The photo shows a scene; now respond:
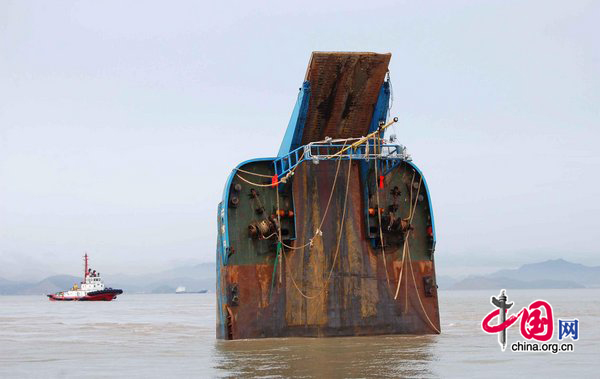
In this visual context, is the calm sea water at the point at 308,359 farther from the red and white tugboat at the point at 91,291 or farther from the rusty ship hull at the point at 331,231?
the red and white tugboat at the point at 91,291

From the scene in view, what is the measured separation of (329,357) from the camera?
1540 centimetres

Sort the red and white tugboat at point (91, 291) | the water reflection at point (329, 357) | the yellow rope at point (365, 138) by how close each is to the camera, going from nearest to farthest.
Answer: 1. the water reflection at point (329, 357)
2. the yellow rope at point (365, 138)
3. the red and white tugboat at point (91, 291)

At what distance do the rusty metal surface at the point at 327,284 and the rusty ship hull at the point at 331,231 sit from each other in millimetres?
25

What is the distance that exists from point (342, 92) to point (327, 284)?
15.9ft

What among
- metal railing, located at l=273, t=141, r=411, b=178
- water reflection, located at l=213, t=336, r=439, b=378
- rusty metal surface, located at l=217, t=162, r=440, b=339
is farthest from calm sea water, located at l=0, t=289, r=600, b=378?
metal railing, located at l=273, t=141, r=411, b=178

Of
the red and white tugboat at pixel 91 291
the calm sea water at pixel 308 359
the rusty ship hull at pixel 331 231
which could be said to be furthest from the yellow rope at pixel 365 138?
the red and white tugboat at pixel 91 291

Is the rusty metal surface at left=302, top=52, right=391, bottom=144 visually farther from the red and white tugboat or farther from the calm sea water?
the red and white tugboat

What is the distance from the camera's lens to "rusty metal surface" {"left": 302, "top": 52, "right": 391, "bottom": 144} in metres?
19.2

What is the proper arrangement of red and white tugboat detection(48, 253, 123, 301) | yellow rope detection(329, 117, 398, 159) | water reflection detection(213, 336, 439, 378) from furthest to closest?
red and white tugboat detection(48, 253, 123, 301) < yellow rope detection(329, 117, 398, 159) < water reflection detection(213, 336, 439, 378)

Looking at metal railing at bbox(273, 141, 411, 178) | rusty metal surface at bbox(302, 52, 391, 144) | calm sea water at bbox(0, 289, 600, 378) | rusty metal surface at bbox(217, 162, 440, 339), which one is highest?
rusty metal surface at bbox(302, 52, 391, 144)

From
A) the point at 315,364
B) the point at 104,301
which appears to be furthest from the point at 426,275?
the point at 104,301

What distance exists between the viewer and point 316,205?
782 inches

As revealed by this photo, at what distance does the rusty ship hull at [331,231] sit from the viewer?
19391 mm

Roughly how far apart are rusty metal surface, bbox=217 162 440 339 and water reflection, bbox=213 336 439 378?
0.41 m
